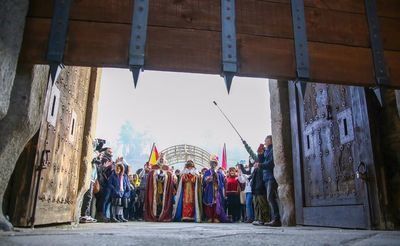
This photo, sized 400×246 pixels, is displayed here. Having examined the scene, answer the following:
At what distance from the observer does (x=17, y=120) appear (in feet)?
8.58

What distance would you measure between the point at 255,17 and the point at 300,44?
43 centimetres

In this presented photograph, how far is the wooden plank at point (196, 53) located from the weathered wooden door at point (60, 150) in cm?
135

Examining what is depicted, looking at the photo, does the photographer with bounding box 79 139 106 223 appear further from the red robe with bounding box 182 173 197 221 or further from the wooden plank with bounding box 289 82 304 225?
the wooden plank with bounding box 289 82 304 225

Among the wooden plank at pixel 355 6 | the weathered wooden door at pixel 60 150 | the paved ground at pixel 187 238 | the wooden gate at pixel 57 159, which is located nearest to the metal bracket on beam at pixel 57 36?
the wooden gate at pixel 57 159

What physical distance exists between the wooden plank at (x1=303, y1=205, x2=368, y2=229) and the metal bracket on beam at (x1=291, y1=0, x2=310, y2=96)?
6.81 feet

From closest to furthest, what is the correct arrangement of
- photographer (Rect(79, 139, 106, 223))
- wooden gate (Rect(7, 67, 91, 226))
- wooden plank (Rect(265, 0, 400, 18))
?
wooden plank (Rect(265, 0, 400, 18))
wooden gate (Rect(7, 67, 91, 226))
photographer (Rect(79, 139, 106, 223))

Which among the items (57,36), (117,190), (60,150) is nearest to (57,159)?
(60,150)

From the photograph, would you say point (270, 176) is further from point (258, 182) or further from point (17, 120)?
point (17, 120)

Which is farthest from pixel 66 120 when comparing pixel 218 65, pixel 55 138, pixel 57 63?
pixel 218 65

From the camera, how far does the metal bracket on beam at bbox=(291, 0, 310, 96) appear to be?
99.6 inches

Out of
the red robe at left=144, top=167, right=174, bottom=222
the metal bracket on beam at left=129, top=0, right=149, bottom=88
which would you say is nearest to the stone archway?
the red robe at left=144, top=167, right=174, bottom=222

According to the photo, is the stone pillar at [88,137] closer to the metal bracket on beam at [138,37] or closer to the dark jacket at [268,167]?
the dark jacket at [268,167]

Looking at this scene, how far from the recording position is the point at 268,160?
6070mm

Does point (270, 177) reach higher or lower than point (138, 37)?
lower
